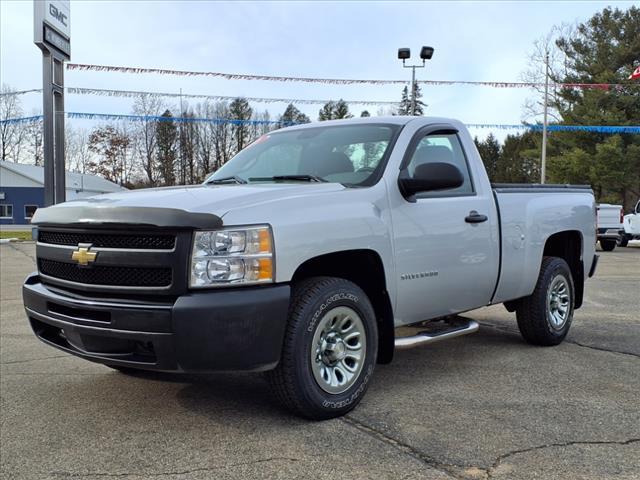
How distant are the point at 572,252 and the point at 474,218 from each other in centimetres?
205

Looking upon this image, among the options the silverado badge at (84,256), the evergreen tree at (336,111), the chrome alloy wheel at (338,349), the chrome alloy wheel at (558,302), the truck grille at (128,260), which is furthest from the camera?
the evergreen tree at (336,111)

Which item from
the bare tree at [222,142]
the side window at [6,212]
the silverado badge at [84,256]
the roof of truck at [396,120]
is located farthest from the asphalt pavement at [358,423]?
the side window at [6,212]

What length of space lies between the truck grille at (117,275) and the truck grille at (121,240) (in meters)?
0.12

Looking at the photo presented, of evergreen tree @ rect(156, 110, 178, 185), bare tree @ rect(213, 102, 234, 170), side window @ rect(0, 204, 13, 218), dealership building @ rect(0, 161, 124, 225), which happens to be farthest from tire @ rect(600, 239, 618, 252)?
side window @ rect(0, 204, 13, 218)

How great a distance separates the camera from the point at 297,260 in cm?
338

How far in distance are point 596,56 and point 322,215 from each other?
40799mm

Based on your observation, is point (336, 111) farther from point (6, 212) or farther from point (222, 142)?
point (6, 212)

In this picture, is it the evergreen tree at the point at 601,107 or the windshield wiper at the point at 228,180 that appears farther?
the evergreen tree at the point at 601,107

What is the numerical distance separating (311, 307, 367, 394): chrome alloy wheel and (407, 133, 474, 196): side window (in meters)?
1.22

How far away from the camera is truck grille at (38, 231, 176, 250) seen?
3213 millimetres

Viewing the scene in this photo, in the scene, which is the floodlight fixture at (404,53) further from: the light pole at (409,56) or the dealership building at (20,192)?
the dealership building at (20,192)

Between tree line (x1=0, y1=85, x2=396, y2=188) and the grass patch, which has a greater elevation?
tree line (x1=0, y1=85, x2=396, y2=188)

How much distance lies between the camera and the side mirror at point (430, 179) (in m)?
4.04

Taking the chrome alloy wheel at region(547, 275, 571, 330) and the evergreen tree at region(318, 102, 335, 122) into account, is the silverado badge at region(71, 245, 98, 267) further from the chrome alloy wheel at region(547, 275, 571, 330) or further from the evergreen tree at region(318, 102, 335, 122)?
the evergreen tree at region(318, 102, 335, 122)
